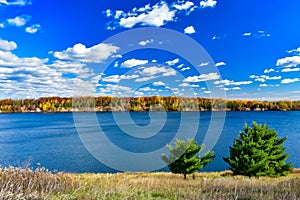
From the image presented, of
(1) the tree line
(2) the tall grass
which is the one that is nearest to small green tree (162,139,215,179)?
(2) the tall grass

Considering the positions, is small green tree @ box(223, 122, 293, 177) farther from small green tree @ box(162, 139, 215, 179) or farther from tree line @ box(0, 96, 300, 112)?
tree line @ box(0, 96, 300, 112)

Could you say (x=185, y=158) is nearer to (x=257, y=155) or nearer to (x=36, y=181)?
(x=257, y=155)

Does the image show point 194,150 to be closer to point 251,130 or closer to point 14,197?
point 251,130

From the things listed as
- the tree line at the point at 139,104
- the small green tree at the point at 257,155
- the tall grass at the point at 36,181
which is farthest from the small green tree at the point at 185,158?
the tree line at the point at 139,104

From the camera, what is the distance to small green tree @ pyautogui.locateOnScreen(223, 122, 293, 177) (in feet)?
76.5

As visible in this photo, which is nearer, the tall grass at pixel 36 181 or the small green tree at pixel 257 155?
the tall grass at pixel 36 181

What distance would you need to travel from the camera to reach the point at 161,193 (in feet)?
20.7

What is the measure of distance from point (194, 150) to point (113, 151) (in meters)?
28.7

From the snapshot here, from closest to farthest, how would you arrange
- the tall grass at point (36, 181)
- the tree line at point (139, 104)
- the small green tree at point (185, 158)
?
the tall grass at point (36, 181) < the small green tree at point (185, 158) < the tree line at point (139, 104)

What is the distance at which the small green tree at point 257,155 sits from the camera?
2333cm

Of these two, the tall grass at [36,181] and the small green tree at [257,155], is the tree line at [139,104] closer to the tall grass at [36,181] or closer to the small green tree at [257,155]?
the small green tree at [257,155]

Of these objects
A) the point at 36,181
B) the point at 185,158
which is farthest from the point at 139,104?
the point at 36,181

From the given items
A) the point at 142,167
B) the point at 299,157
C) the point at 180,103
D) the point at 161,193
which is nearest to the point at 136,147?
the point at 142,167

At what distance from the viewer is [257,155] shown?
23406 millimetres
